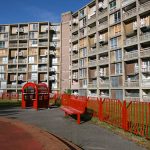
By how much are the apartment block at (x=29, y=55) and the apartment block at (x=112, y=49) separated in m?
9.40

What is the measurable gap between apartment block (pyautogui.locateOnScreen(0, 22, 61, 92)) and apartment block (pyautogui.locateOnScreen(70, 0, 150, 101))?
940cm

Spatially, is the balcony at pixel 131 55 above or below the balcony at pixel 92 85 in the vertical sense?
above

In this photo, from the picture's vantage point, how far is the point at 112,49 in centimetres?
4622

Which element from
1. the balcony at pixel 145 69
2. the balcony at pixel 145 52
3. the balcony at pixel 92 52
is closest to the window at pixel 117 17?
the balcony at pixel 92 52

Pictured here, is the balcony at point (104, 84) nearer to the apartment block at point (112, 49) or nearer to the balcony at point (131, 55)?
the apartment block at point (112, 49)

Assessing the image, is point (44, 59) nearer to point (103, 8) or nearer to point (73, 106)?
point (103, 8)

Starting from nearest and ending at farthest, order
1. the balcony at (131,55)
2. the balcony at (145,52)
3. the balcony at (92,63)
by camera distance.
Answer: the balcony at (145,52) → the balcony at (131,55) → the balcony at (92,63)

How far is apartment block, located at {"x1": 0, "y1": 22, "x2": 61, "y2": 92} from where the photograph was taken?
6850 cm

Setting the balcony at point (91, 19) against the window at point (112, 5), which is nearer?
the window at point (112, 5)

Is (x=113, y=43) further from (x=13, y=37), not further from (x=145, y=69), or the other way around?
(x=13, y=37)

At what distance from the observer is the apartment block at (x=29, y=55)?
225 ft

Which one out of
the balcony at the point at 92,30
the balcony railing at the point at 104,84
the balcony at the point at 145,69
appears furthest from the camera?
the balcony at the point at 92,30

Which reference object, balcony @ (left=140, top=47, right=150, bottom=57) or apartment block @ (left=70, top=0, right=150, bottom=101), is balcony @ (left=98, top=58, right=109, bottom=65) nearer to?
apartment block @ (left=70, top=0, right=150, bottom=101)

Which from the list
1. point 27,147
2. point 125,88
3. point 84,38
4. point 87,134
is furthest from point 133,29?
point 27,147
